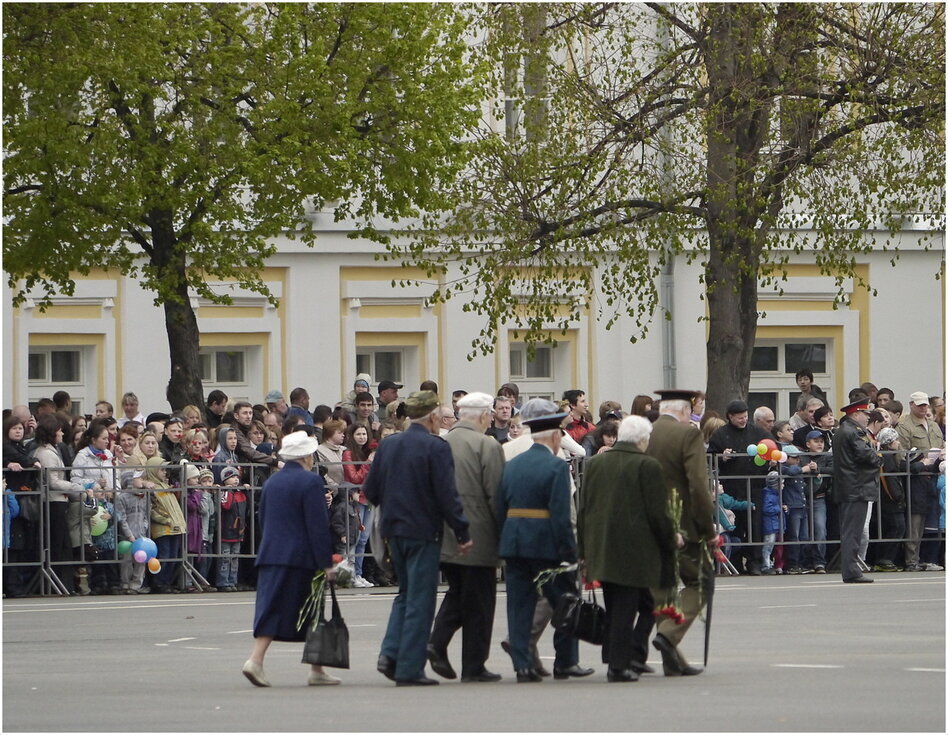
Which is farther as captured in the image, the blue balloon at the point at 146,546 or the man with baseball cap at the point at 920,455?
the man with baseball cap at the point at 920,455

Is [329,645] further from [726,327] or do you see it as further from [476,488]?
[726,327]

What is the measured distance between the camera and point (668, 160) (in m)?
30.2

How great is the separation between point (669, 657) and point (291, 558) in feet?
7.97

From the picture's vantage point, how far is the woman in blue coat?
44.4 feet

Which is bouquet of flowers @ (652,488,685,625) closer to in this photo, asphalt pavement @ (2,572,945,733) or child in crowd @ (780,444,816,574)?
asphalt pavement @ (2,572,945,733)

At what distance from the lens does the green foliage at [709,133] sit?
27.8 metres

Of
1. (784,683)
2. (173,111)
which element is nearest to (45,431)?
(173,111)

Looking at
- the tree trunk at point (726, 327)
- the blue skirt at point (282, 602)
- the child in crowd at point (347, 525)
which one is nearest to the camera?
the blue skirt at point (282, 602)

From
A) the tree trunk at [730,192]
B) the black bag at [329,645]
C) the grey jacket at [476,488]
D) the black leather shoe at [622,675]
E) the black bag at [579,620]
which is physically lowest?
the black leather shoe at [622,675]

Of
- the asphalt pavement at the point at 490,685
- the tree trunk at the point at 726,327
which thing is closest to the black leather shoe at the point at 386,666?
the asphalt pavement at the point at 490,685

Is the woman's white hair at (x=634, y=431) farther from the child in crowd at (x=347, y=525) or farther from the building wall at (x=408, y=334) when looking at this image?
the building wall at (x=408, y=334)

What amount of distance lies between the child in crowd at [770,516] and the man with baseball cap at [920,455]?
1.50 m

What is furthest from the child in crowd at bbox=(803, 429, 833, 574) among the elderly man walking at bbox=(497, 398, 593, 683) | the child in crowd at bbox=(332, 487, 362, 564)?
the elderly man walking at bbox=(497, 398, 593, 683)

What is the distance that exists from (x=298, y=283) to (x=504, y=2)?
818cm
